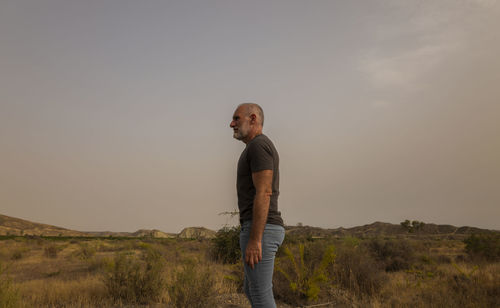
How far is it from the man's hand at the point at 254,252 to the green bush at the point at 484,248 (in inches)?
708

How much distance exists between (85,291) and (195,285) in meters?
3.33

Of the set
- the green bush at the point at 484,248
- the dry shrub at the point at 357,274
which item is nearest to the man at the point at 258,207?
the dry shrub at the point at 357,274

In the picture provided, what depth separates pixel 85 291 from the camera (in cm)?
682

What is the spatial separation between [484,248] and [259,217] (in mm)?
18789

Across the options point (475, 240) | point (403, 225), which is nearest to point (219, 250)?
point (475, 240)

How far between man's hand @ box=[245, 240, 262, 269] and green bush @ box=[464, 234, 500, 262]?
59.0 ft

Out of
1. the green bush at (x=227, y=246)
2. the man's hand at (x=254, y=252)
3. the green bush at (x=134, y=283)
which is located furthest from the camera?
the green bush at (x=227, y=246)

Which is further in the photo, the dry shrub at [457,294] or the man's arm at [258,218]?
the dry shrub at [457,294]

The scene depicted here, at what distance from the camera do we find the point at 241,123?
2.63m

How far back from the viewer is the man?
2.24 m

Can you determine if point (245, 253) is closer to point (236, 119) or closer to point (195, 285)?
point (236, 119)

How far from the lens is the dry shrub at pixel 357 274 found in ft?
23.7

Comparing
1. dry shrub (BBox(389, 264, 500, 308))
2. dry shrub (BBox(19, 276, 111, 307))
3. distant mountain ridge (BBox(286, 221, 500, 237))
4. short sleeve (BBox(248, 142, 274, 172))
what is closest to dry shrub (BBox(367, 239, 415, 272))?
dry shrub (BBox(389, 264, 500, 308))

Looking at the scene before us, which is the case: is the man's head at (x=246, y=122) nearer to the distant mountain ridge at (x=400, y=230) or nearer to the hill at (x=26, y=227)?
the distant mountain ridge at (x=400, y=230)
